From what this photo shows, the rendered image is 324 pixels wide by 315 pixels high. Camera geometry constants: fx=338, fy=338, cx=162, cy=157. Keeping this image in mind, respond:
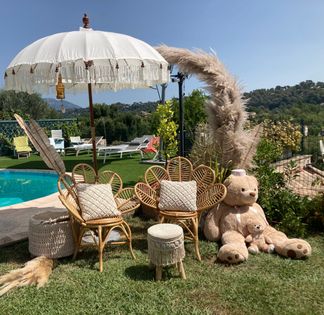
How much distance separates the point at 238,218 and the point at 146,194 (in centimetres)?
135

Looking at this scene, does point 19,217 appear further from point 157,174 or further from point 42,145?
point 157,174

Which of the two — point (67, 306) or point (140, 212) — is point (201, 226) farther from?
point (67, 306)

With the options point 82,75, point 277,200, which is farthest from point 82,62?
→ point 277,200

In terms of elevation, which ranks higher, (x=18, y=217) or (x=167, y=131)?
(x=167, y=131)

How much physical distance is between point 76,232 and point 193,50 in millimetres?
3484

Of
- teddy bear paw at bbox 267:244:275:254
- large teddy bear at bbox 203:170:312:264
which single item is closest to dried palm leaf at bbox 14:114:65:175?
large teddy bear at bbox 203:170:312:264

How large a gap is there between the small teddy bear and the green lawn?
0.15 metres

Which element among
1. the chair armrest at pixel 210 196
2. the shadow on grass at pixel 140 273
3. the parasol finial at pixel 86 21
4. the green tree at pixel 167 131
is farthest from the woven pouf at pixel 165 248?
the green tree at pixel 167 131

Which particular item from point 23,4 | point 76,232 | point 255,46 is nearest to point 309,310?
point 76,232

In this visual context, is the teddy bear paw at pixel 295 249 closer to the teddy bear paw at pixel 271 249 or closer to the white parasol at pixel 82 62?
the teddy bear paw at pixel 271 249

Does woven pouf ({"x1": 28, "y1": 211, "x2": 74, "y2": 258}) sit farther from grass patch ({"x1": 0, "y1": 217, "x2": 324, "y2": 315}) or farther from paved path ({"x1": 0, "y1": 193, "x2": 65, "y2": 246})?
paved path ({"x1": 0, "y1": 193, "x2": 65, "y2": 246})

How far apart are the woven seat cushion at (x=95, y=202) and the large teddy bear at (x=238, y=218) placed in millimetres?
1433

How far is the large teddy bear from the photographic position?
4430 mm

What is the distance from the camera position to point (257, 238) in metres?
4.63
